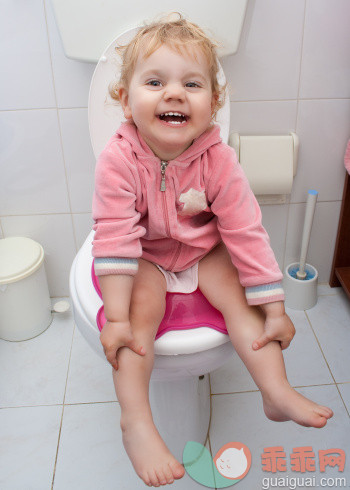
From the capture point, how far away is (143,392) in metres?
0.69

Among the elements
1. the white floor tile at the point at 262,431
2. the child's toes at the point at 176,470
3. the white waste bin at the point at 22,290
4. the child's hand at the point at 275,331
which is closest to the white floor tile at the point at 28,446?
the white waste bin at the point at 22,290

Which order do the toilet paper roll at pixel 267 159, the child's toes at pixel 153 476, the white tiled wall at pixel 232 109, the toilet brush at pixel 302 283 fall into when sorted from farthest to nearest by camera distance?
the toilet brush at pixel 302 283
the toilet paper roll at pixel 267 159
the white tiled wall at pixel 232 109
the child's toes at pixel 153 476

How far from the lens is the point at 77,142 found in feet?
3.96

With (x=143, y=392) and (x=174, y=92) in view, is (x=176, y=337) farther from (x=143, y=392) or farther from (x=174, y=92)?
(x=174, y=92)

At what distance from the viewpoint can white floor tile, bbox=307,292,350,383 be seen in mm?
1203

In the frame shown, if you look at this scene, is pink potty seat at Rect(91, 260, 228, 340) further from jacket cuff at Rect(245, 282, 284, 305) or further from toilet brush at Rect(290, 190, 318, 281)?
toilet brush at Rect(290, 190, 318, 281)

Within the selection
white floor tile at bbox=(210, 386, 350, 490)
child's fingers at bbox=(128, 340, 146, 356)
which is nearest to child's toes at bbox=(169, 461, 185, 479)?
child's fingers at bbox=(128, 340, 146, 356)

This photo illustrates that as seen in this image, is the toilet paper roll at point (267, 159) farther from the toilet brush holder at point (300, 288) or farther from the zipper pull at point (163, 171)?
the zipper pull at point (163, 171)

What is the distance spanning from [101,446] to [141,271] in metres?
0.45

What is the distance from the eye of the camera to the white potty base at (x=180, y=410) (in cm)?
94

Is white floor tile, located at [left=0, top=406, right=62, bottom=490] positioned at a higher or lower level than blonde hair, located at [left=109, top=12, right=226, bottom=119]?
lower

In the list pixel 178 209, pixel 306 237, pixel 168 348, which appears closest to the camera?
pixel 168 348

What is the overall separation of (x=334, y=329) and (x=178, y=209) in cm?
71

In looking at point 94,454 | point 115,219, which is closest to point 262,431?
point 94,454
